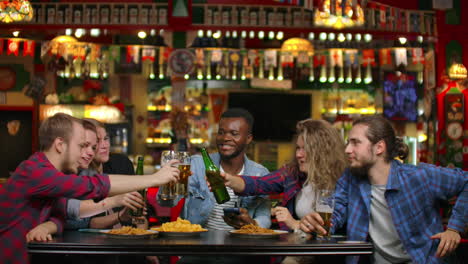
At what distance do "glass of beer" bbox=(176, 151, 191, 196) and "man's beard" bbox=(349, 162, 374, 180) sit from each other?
0.91 meters

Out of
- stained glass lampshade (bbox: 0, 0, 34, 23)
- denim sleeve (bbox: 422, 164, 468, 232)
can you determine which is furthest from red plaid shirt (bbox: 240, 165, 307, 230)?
stained glass lampshade (bbox: 0, 0, 34, 23)

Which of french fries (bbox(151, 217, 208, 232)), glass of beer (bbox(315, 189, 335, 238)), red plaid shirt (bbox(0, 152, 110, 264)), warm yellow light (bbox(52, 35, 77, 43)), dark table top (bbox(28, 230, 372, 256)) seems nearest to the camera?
dark table top (bbox(28, 230, 372, 256))

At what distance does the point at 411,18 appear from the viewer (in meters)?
10.2

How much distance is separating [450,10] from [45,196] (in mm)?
8539

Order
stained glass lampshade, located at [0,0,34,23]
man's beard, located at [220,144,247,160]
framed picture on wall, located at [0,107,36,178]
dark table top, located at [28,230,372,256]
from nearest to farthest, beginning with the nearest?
dark table top, located at [28,230,372,256] → man's beard, located at [220,144,247,160] → stained glass lampshade, located at [0,0,34,23] → framed picture on wall, located at [0,107,36,178]

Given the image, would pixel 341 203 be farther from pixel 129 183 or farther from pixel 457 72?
pixel 457 72

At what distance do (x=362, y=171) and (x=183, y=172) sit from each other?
975mm

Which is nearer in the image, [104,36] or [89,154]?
[89,154]

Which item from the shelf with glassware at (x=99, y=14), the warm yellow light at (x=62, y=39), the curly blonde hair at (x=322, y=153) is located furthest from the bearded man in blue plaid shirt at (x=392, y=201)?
the warm yellow light at (x=62, y=39)

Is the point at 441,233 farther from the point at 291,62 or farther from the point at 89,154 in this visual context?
the point at 291,62

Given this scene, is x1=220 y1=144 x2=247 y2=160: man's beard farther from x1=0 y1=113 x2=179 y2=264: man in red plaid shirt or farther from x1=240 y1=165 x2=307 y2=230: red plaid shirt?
x1=0 y1=113 x2=179 y2=264: man in red plaid shirt

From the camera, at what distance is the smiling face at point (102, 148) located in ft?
13.8

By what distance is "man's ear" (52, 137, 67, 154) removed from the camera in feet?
10.7

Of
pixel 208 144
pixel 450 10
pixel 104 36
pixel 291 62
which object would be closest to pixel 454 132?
pixel 450 10
